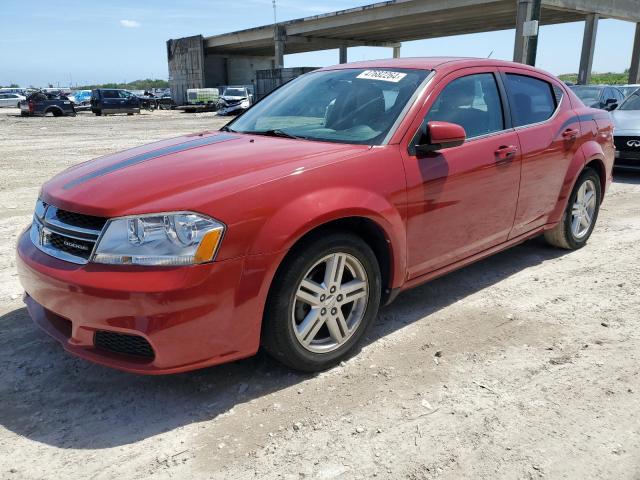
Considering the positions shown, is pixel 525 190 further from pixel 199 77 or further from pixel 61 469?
pixel 199 77

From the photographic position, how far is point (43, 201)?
9.84 feet

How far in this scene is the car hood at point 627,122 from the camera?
28.3 ft

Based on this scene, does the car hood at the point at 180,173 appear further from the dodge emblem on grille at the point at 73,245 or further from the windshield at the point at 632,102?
the windshield at the point at 632,102

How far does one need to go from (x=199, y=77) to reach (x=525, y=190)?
58117 millimetres

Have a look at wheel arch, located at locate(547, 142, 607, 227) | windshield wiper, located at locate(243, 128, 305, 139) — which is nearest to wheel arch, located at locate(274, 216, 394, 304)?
windshield wiper, located at locate(243, 128, 305, 139)

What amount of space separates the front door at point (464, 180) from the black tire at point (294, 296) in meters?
0.43

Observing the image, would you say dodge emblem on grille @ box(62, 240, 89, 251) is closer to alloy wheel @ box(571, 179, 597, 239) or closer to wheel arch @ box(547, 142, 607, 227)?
wheel arch @ box(547, 142, 607, 227)

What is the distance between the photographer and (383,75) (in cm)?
371

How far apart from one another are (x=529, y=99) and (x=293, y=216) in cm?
269

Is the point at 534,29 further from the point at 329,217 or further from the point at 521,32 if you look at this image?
the point at 329,217

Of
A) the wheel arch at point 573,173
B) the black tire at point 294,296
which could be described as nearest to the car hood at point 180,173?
the black tire at point 294,296

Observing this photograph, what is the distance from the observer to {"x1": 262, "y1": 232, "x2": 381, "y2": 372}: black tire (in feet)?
8.84

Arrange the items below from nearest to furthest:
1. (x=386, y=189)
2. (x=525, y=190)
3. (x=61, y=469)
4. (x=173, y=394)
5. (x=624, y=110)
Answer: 1. (x=61, y=469)
2. (x=173, y=394)
3. (x=386, y=189)
4. (x=525, y=190)
5. (x=624, y=110)

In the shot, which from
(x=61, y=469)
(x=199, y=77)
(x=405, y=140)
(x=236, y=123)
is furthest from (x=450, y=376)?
(x=199, y=77)
